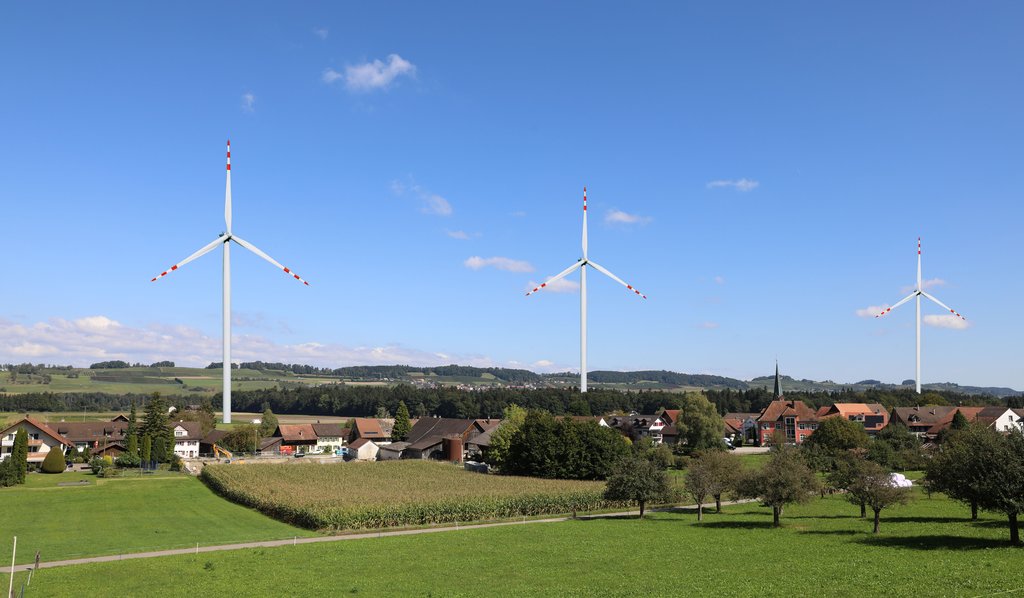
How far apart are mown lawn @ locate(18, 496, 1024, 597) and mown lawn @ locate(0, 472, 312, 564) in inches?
272

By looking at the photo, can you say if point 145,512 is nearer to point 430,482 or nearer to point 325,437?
point 430,482

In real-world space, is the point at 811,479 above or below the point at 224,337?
below

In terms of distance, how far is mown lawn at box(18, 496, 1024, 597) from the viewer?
29.5 m

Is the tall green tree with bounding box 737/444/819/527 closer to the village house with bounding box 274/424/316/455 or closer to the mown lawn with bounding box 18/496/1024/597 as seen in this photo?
the mown lawn with bounding box 18/496/1024/597

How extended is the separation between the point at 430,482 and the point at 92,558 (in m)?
38.3

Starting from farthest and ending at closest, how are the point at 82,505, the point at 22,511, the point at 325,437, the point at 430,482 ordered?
the point at 325,437 < the point at 430,482 < the point at 82,505 < the point at 22,511

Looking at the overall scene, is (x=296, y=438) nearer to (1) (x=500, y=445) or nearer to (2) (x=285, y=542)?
(1) (x=500, y=445)

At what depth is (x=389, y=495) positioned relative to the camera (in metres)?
62.8

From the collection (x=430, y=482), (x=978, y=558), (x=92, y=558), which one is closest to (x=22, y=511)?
(x=92, y=558)

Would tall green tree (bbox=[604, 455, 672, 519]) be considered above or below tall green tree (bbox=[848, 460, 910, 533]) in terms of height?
below

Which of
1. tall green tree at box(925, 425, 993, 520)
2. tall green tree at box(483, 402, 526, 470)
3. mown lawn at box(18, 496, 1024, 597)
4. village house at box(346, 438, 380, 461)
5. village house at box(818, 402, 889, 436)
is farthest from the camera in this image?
village house at box(818, 402, 889, 436)

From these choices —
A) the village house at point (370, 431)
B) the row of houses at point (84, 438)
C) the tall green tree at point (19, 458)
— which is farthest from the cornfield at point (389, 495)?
the village house at point (370, 431)

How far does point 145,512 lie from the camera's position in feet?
195

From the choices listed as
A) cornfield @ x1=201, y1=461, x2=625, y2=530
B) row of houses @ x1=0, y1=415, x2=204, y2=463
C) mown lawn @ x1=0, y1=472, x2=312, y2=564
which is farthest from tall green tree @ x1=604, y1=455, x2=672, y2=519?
row of houses @ x1=0, y1=415, x2=204, y2=463
